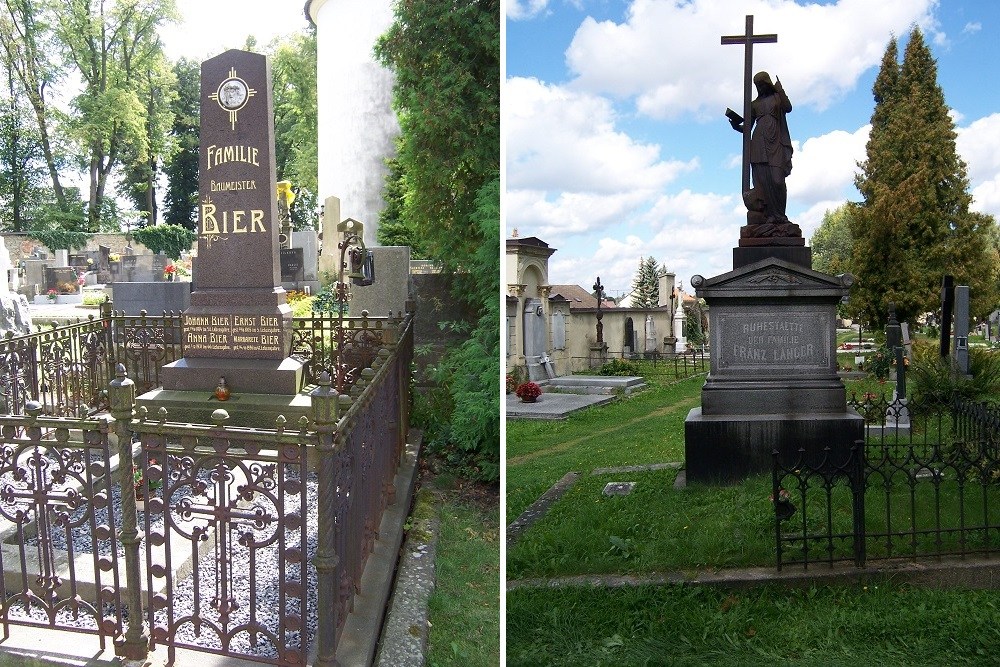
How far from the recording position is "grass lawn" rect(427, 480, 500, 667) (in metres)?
3.00

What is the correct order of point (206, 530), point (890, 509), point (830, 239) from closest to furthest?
point (206, 530) < point (890, 509) < point (830, 239)

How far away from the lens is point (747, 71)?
536 centimetres

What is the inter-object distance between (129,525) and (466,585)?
1622 mm

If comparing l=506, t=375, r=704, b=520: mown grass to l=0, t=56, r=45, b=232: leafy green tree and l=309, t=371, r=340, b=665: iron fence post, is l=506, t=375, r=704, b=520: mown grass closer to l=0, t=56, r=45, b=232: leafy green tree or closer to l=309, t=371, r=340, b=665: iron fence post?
l=309, t=371, r=340, b=665: iron fence post

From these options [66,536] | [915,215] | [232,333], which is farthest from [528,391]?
[915,215]

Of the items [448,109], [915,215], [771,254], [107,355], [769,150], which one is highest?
[915,215]

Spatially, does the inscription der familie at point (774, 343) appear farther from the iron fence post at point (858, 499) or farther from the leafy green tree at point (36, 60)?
the leafy green tree at point (36, 60)

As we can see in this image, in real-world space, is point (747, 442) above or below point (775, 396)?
below

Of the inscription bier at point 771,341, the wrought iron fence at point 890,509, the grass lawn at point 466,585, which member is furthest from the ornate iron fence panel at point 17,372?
the wrought iron fence at point 890,509

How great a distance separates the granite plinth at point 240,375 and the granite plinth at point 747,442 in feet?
9.60

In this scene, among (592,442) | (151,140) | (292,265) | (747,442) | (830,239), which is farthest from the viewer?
(830,239)

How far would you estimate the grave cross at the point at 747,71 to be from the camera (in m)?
5.24

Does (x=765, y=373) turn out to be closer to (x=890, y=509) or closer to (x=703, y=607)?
(x=890, y=509)

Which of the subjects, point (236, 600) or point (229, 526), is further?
point (236, 600)
